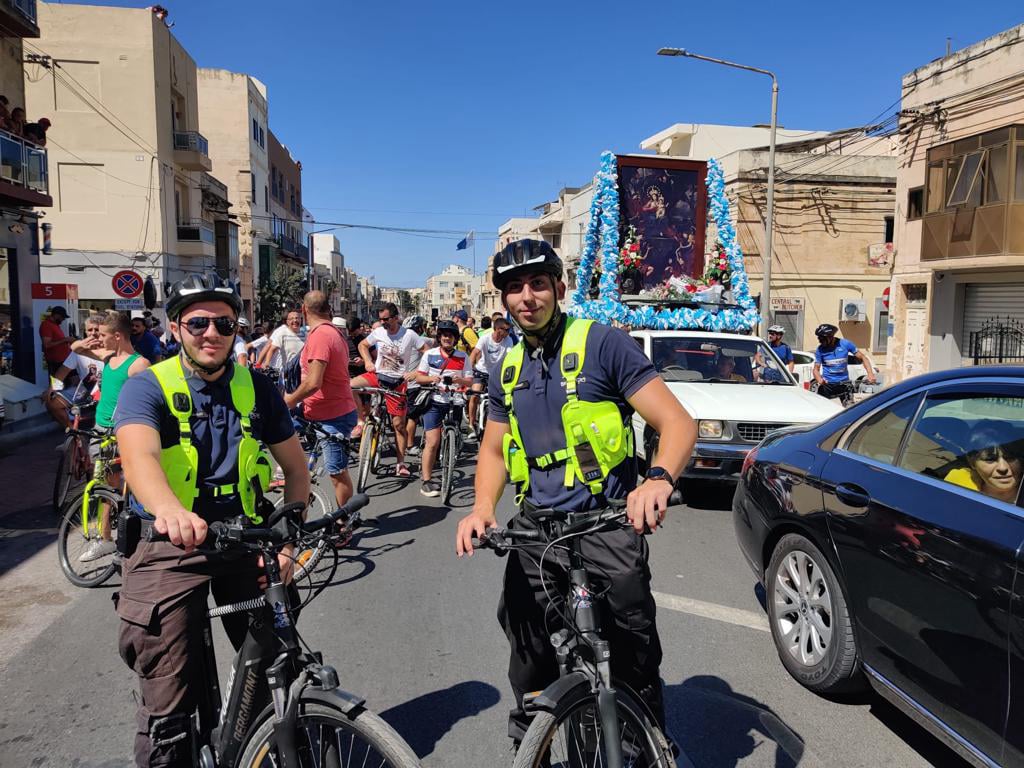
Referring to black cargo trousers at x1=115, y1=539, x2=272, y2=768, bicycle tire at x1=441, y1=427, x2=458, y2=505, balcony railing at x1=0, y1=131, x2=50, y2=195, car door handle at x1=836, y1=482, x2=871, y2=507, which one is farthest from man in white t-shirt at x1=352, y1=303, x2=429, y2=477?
balcony railing at x1=0, y1=131, x2=50, y2=195

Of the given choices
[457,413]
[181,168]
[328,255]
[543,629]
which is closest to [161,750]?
[543,629]

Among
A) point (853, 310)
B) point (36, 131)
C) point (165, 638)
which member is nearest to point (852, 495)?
point (165, 638)

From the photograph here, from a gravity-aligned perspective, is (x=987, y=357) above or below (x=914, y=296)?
below

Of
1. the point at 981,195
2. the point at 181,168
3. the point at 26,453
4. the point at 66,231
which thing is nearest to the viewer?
the point at 26,453

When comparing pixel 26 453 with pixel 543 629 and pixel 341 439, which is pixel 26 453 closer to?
pixel 341 439

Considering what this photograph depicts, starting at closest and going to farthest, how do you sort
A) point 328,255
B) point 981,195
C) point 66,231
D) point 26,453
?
1. point 26,453
2. point 981,195
3. point 66,231
4. point 328,255

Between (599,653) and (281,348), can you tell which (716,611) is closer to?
(599,653)

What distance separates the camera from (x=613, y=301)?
36.7ft

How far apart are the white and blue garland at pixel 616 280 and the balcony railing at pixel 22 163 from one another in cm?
1227

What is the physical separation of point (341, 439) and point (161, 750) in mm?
3645

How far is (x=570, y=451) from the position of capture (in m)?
2.53

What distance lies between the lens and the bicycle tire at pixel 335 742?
2.08 meters

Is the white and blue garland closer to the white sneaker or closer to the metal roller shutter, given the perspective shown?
the white sneaker

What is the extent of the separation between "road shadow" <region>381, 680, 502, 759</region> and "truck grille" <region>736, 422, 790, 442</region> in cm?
400
